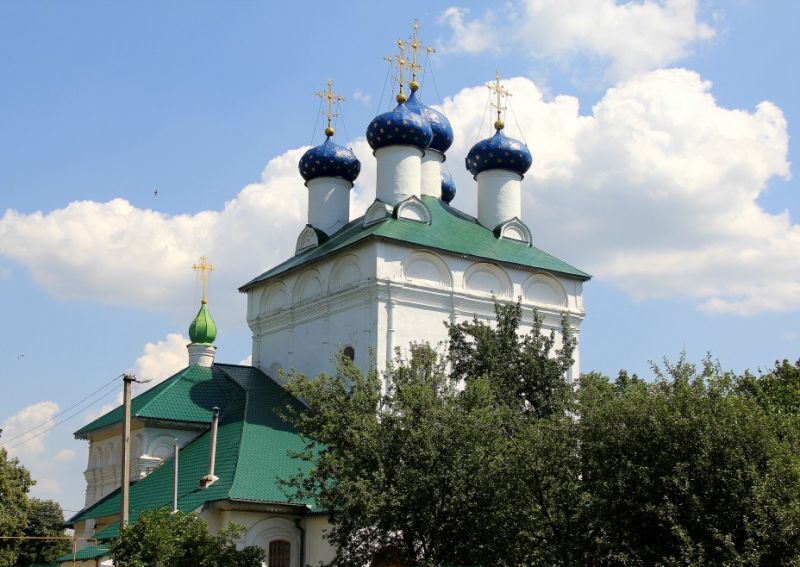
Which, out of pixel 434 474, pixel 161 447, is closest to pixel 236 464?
pixel 161 447

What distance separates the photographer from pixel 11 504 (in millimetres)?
31938

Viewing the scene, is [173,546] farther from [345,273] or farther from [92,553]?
[345,273]

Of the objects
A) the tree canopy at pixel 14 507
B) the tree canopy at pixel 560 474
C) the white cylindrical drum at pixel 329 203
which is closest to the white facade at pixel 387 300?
the white cylindrical drum at pixel 329 203

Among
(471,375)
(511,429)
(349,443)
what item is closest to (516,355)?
(471,375)

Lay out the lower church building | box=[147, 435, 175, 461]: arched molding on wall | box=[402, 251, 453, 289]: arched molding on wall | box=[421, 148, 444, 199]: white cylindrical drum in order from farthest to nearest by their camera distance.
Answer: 1. box=[421, 148, 444, 199]: white cylindrical drum
2. box=[147, 435, 175, 461]: arched molding on wall
3. box=[402, 251, 453, 289]: arched molding on wall
4. the lower church building

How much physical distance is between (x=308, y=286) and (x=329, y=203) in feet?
9.61

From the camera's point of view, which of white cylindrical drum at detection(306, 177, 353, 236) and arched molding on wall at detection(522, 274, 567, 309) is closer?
arched molding on wall at detection(522, 274, 567, 309)

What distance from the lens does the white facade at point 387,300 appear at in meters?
22.2

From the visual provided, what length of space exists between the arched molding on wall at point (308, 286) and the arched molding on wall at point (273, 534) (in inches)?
238

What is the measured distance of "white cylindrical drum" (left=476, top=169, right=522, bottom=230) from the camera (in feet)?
84.1

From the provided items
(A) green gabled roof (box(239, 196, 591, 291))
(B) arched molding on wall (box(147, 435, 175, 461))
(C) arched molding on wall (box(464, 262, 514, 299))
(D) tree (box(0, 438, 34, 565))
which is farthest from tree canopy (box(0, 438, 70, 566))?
(C) arched molding on wall (box(464, 262, 514, 299))

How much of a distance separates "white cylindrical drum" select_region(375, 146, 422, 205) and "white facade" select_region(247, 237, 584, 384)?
1988mm

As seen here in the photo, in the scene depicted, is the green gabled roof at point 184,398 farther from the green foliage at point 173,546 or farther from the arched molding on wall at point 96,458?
the green foliage at point 173,546

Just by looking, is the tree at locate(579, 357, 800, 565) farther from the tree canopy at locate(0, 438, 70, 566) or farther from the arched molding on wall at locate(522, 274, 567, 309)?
the tree canopy at locate(0, 438, 70, 566)
